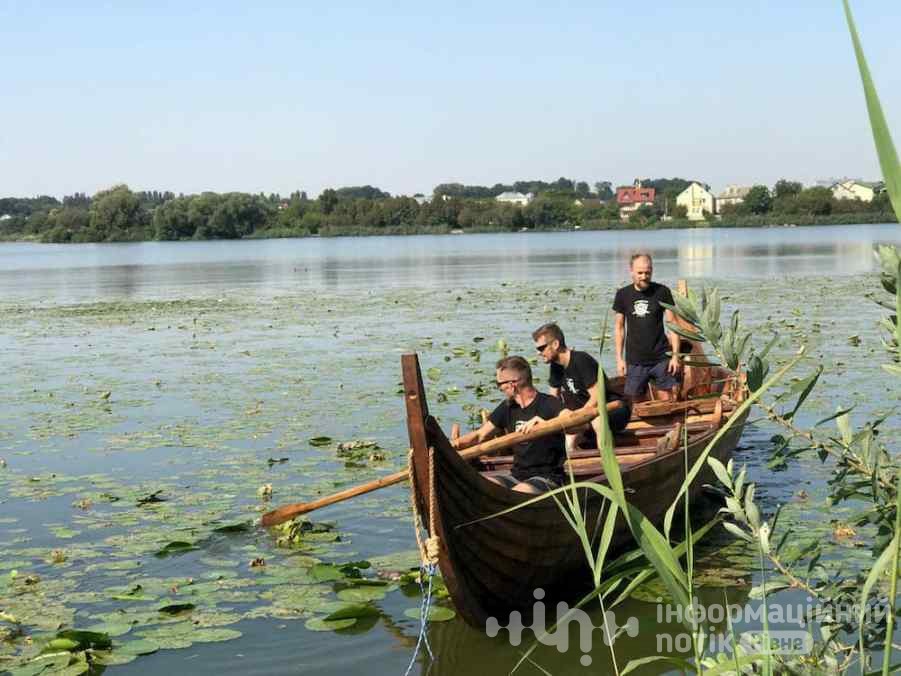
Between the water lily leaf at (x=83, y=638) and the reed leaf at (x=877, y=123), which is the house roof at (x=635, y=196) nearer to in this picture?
the water lily leaf at (x=83, y=638)

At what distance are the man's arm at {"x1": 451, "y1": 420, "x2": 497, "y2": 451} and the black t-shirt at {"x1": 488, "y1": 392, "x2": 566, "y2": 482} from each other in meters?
0.07

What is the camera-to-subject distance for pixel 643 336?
29.6 ft

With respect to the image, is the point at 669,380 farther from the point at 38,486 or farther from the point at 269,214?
the point at 269,214

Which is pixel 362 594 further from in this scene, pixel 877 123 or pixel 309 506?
pixel 877 123

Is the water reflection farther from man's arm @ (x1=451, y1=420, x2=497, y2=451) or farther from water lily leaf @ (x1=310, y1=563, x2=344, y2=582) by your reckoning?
man's arm @ (x1=451, y1=420, x2=497, y2=451)

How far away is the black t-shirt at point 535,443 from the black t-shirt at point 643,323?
293 cm

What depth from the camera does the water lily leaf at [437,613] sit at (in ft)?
19.2

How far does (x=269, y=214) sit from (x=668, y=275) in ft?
266

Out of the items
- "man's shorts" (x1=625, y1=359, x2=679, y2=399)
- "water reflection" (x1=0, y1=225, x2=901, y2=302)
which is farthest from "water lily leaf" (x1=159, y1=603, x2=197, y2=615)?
"water reflection" (x1=0, y1=225, x2=901, y2=302)

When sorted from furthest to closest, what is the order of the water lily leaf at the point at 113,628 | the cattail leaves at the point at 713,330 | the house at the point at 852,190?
the house at the point at 852,190
the water lily leaf at the point at 113,628
the cattail leaves at the point at 713,330

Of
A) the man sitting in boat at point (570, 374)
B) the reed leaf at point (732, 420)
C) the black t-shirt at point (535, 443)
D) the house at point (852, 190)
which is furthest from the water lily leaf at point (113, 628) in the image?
the house at point (852, 190)

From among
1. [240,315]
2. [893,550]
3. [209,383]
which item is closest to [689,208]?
[240,315]

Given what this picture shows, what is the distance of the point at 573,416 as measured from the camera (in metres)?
5.77

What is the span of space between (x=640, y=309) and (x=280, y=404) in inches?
202
